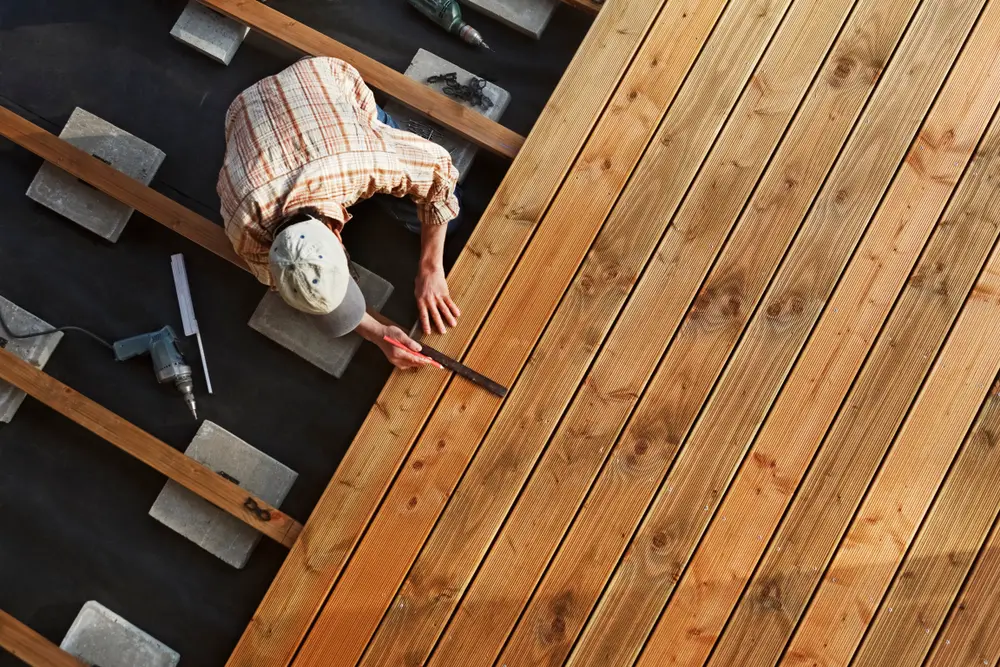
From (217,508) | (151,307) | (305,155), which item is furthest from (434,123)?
(217,508)

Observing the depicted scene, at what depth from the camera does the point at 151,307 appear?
94.3 inches

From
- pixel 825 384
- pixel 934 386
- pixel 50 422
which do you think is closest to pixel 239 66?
pixel 50 422

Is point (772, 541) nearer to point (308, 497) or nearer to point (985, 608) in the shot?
point (985, 608)

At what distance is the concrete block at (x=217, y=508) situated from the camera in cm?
223

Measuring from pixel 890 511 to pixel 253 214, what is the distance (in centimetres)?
182

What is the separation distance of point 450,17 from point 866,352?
5.28 ft

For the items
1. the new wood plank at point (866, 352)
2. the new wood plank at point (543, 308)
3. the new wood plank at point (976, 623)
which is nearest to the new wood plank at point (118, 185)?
the new wood plank at point (543, 308)

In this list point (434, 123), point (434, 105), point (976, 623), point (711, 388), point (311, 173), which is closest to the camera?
point (311, 173)

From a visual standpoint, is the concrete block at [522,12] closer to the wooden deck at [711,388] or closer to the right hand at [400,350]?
the wooden deck at [711,388]

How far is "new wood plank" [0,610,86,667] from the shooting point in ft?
6.73

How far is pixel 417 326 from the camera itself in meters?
2.19

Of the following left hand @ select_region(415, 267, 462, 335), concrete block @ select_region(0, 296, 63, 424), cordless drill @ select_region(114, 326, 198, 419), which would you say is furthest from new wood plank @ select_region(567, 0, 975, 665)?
concrete block @ select_region(0, 296, 63, 424)

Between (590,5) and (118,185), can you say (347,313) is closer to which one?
(118,185)

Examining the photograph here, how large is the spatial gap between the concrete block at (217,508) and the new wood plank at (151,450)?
11 centimetres
